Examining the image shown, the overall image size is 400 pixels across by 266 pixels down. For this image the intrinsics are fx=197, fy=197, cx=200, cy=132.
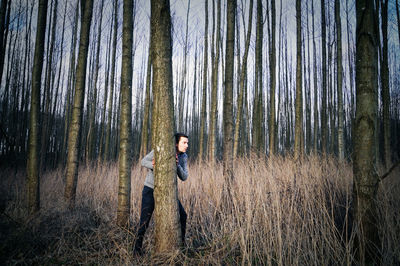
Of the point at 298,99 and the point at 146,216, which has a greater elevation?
the point at 298,99

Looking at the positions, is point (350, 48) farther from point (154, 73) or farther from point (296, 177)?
point (154, 73)

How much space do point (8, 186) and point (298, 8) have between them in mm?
9622

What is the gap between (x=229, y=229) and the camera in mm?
2340

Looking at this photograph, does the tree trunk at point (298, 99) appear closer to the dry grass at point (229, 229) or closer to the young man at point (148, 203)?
the dry grass at point (229, 229)

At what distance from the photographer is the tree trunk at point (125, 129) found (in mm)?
2736

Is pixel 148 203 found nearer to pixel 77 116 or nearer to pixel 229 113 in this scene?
pixel 229 113

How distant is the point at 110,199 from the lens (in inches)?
172

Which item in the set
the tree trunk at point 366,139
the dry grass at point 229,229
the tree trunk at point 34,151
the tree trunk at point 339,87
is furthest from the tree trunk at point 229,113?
the tree trunk at point 339,87

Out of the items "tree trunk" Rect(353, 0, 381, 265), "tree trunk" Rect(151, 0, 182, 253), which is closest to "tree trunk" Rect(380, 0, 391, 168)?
"tree trunk" Rect(353, 0, 381, 265)

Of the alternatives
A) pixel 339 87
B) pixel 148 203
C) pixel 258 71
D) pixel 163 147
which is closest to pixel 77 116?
pixel 148 203

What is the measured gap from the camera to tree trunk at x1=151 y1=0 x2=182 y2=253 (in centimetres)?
168

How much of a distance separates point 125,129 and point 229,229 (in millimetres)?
1902

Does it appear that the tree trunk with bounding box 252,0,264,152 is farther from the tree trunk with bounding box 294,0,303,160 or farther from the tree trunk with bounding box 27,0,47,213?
the tree trunk with bounding box 27,0,47,213

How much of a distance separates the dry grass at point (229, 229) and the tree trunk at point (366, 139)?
11 cm
